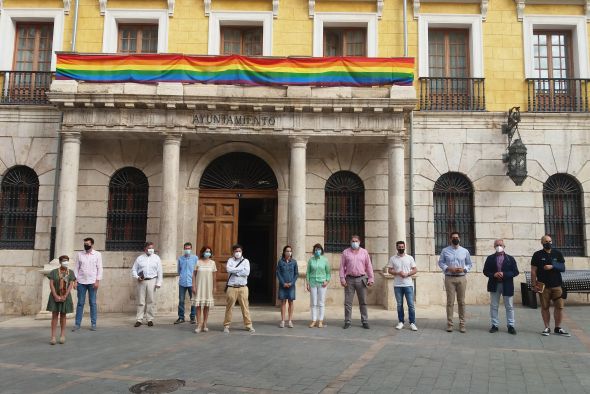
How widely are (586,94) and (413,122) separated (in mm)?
5366

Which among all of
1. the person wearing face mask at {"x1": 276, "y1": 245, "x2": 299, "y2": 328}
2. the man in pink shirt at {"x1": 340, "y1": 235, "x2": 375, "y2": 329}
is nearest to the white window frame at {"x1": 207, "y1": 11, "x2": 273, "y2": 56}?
the person wearing face mask at {"x1": 276, "y1": 245, "x2": 299, "y2": 328}

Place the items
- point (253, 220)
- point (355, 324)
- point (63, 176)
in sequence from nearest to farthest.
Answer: point (355, 324) < point (63, 176) < point (253, 220)

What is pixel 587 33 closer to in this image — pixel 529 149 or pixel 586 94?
pixel 586 94

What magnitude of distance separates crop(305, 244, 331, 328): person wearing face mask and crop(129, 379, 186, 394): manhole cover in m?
4.63

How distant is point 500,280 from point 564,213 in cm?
591

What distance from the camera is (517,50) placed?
14.7 m

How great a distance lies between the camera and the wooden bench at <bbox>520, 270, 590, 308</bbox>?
12711 millimetres

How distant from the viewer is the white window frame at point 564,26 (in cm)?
1466

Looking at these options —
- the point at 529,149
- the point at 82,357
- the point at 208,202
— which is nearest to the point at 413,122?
the point at 529,149

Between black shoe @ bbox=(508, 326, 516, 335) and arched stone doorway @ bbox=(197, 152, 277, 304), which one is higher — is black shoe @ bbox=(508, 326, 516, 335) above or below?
below

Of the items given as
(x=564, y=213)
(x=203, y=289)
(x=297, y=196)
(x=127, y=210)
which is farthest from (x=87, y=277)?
(x=564, y=213)

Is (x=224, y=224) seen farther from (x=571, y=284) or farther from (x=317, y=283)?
(x=571, y=284)

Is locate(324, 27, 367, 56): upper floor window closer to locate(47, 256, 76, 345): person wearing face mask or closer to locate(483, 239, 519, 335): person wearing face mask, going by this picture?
locate(483, 239, 519, 335): person wearing face mask

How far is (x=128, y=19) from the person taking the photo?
584 inches
